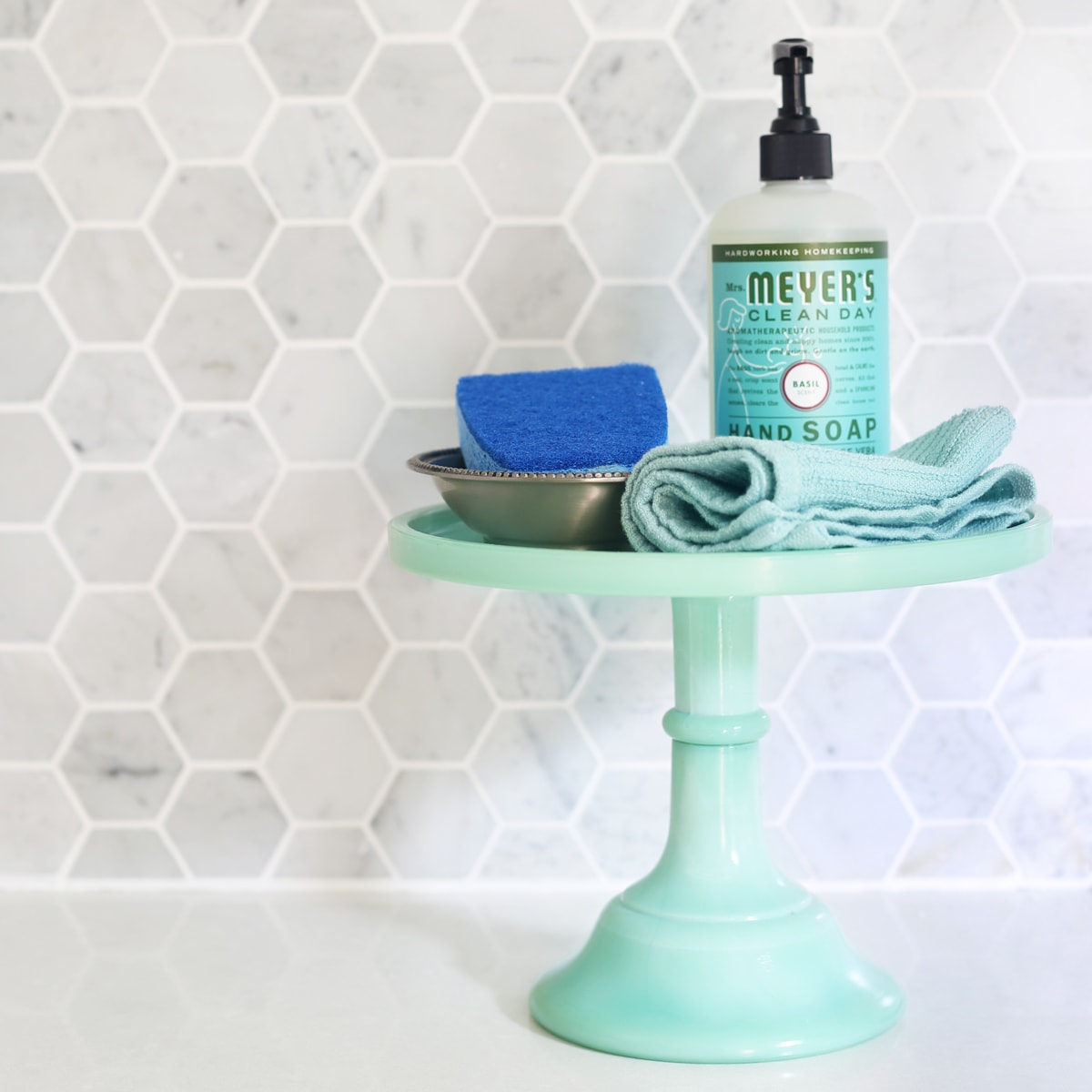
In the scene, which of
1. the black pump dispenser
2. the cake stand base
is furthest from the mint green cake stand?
the black pump dispenser

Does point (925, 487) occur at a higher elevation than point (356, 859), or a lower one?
higher

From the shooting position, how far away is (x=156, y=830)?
1277 mm

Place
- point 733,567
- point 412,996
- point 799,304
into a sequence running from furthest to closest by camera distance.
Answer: point 412,996, point 799,304, point 733,567

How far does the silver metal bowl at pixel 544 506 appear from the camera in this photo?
2.72 feet

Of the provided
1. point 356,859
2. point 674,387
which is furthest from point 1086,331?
point 356,859

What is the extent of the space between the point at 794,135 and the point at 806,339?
0.14 m

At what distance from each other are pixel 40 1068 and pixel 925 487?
671 mm

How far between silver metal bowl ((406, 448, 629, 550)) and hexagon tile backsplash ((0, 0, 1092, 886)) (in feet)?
1.18

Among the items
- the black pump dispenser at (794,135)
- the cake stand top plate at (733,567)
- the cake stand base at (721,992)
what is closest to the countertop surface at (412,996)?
the cake stand base at (721,992)

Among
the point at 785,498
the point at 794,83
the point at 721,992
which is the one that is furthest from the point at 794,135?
the point at 721,992

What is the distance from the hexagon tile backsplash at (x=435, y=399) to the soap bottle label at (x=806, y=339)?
302 mm

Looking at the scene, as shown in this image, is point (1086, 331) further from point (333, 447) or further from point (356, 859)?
point (356, 859)

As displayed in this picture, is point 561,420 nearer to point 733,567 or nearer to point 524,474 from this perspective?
point 524,474

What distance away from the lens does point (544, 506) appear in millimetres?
837
